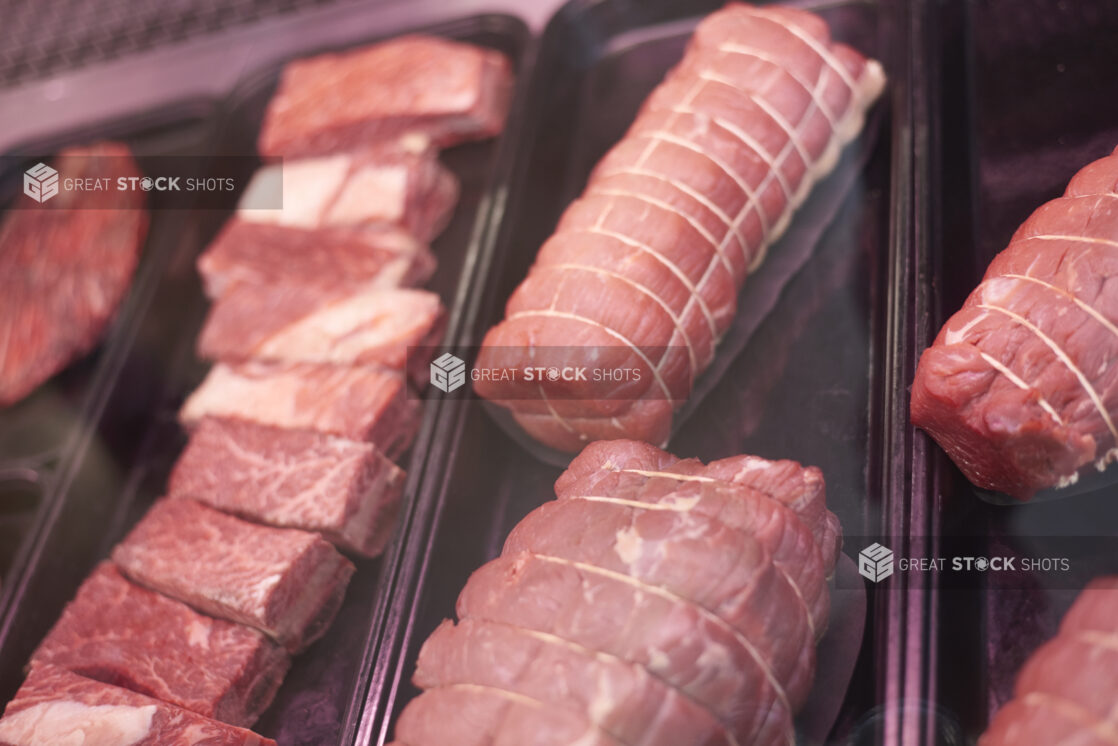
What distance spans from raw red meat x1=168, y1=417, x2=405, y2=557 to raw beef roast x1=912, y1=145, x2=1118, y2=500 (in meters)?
1.86

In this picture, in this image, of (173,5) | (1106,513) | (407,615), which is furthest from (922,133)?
(173,5)

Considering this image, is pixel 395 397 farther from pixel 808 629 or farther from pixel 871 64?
pixel 871 64

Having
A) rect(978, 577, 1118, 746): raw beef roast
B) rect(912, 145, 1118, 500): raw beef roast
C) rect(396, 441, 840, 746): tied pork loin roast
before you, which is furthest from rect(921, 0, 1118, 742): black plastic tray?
rect(396, 441, 840, 746): tied pork loin roast

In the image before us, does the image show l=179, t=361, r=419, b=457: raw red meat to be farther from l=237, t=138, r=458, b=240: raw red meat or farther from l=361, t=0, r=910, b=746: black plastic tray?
l=237, t=138, r=458, b=240: raw red meat

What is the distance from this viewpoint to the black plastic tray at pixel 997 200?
2.34m

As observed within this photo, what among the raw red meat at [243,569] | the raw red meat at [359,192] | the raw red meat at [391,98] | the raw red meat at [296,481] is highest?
the raw red meat at [391,98]

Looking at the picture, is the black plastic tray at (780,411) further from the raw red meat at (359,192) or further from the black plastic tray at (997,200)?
the raw red meat at (359,192)

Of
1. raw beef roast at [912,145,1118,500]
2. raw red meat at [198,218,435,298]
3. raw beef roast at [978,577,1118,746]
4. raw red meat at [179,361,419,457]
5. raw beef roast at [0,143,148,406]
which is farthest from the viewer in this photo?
raw beef roast at [0,143,148,406]

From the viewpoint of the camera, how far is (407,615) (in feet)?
9.22

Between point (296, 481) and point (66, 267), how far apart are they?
6.72 ft

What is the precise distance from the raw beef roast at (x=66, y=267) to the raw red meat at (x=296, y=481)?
1150 mm

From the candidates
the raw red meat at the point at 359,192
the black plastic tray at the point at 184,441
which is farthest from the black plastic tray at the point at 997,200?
the raw red meat at the point at 359,192

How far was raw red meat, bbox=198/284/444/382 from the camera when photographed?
138 inches

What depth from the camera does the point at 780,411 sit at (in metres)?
3.01
